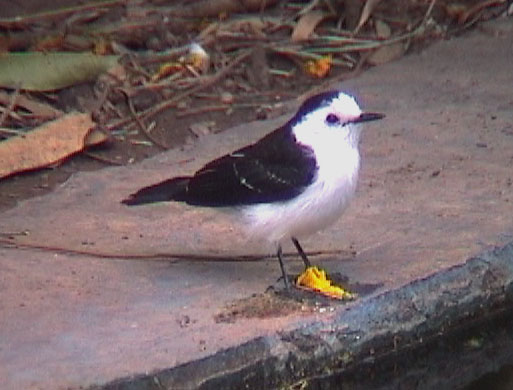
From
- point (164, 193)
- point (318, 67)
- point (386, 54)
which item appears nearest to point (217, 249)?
point (164, 193)

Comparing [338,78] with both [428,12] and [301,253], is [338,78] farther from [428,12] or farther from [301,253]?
[301,253]

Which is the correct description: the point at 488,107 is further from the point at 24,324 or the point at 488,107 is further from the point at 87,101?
the point at 24,324

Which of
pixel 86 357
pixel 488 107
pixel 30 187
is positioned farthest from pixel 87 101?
pixel 86 357

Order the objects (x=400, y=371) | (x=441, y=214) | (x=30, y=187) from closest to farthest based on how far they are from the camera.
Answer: (x=400, y=371), (x=441, y=214), (x=30, y=187)

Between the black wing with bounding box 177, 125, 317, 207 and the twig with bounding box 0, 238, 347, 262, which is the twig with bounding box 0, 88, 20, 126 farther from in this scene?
the black wing with bounding box 177, 125, 317, 207

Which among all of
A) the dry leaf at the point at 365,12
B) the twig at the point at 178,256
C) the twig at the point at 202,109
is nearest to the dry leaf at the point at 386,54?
the dry leaf at the point at 365,12

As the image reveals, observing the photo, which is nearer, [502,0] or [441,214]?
[441,214]
